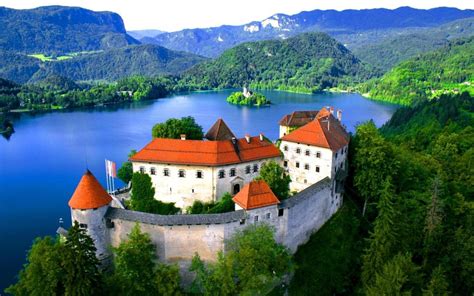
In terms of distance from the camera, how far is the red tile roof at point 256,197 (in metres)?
35.0

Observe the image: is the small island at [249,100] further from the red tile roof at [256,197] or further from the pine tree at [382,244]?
the red tile roof at [256,197]

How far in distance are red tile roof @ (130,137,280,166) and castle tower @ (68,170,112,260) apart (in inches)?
324

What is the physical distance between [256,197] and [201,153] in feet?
32.5

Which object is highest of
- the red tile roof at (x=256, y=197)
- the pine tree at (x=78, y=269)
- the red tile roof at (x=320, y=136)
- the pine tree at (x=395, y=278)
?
the red tile roof at (x=320, y=136)

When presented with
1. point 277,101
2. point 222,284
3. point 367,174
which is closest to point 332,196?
point 367,174

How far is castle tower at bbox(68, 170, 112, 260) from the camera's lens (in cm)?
3519

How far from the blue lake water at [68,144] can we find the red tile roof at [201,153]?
69.6ft

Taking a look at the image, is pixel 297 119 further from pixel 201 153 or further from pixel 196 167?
pixel 196 167

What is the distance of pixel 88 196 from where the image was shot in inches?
1391

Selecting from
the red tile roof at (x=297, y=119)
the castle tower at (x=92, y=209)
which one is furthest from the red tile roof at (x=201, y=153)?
the red tile roof at (x=297, y=119)

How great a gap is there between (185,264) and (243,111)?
119645 millimetres

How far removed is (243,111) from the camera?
152 metres

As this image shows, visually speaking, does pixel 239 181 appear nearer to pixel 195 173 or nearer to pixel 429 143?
pixel 195 173

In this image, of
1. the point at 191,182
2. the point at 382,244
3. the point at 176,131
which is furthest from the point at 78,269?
the point at 382,244
